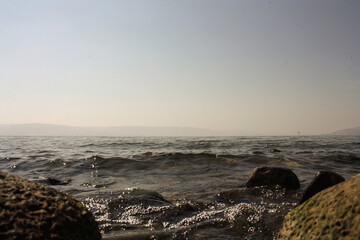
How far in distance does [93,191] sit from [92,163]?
18.1 ft

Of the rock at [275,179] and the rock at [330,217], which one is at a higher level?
the rock at [330,217]

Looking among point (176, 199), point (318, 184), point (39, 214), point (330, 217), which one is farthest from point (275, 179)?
point (39, 214)

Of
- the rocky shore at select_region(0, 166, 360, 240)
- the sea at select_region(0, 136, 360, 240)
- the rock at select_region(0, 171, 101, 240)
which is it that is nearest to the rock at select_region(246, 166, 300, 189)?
the sea at select_region(0, 136, 360, 240)

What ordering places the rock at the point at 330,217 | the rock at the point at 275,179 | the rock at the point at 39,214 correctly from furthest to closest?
the rock at the point at 275,179
the rock at the point at 330,217
the rock at the point at 39,214

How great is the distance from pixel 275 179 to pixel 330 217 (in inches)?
175

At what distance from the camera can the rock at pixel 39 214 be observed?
6.77 feet

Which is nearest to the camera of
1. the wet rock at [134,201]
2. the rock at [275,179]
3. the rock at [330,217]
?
the rock at [330,217]

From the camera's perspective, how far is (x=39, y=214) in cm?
222

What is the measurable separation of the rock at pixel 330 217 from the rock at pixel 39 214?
2.17 m

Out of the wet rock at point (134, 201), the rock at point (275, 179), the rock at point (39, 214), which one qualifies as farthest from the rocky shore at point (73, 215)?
the rock at point (275, 179)

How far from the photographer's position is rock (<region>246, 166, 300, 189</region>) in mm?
6566

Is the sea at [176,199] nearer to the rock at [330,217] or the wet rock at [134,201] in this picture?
the wet rock at [134,201]

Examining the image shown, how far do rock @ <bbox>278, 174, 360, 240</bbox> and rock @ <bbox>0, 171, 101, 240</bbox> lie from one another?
217 cm

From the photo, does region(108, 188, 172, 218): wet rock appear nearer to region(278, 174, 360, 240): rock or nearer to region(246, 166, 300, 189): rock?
region(246, 166, 300, 189): rock
